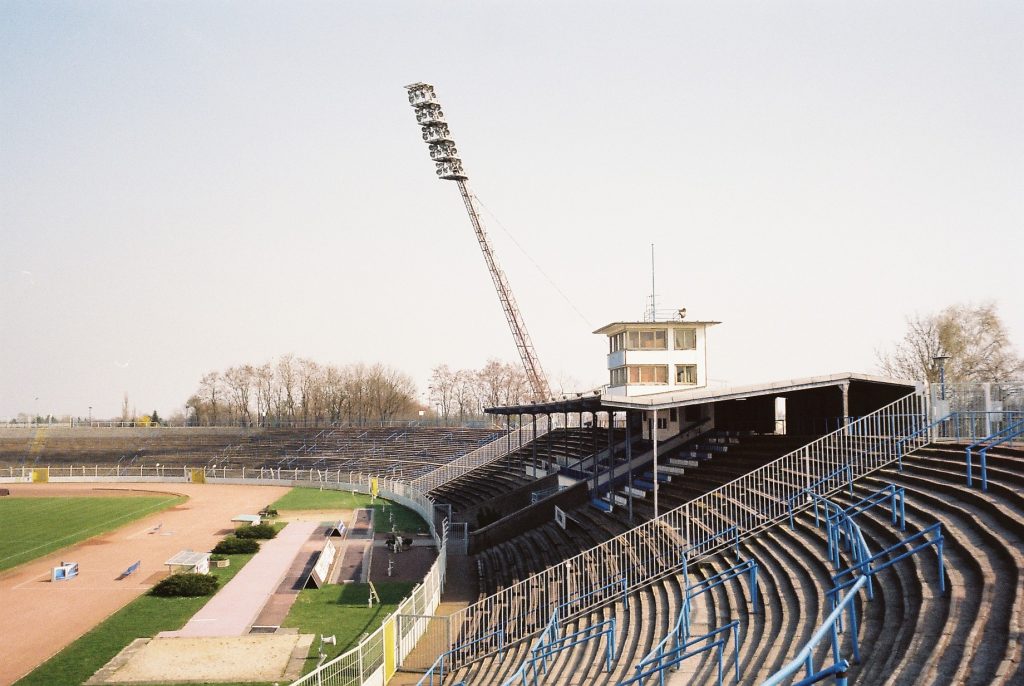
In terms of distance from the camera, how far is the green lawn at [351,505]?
39781mm

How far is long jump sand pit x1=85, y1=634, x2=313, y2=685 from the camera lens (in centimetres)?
1756

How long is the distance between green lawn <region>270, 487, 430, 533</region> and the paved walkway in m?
5.16

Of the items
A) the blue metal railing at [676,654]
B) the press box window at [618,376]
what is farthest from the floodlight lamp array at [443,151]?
the blue metal railing at [676,654]

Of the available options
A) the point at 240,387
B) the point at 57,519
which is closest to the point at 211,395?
the point at 240,387

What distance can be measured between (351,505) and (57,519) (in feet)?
53.8

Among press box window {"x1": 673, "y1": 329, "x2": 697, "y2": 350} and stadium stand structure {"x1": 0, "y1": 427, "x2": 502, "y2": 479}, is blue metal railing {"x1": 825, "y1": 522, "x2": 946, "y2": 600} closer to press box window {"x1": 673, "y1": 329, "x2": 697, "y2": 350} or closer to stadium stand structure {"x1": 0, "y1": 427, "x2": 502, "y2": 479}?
press box window {"x1": 673, "y1": 329, "x2": 697, "y2": 350}

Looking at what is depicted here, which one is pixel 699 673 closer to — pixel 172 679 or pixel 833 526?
pixel 833 526

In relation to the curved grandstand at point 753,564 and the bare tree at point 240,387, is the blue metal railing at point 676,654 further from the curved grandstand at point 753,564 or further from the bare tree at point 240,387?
the bare tree at point 240,387

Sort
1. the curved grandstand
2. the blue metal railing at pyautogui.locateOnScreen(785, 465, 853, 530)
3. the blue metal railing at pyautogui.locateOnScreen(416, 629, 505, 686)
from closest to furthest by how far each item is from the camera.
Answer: the curved grandstand < the blue metal railing at pyautogui.locateOnScreen(785, 465, 853, 530) < the blue metal railing at pyautogui.locateOnScreen(416, 629, 505, 686)

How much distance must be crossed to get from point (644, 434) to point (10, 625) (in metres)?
21.9

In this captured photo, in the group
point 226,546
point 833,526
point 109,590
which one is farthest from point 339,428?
point 833,526

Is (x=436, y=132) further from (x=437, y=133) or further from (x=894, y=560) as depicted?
(x=894, y=560)

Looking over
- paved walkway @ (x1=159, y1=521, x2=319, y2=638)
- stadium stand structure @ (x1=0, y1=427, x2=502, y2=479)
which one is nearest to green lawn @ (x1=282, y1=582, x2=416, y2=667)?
paved walkway @ (x1=159, y1=521, x2=319, y2=638)

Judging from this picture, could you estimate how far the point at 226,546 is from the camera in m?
33.3
